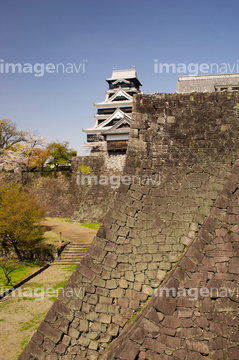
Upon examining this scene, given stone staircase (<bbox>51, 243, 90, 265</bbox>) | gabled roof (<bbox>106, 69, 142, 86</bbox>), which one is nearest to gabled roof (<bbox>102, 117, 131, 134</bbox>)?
stone staircase (<bbox>51, 243, 90, 265</bbox>)

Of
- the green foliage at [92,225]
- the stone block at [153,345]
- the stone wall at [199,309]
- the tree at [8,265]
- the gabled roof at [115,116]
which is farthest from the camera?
the gabled roof at [115,116]

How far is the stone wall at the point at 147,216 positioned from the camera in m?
5.55

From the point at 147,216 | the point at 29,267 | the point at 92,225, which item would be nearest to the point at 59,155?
the point at 92,225

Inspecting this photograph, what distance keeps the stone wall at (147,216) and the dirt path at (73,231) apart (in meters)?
14.9

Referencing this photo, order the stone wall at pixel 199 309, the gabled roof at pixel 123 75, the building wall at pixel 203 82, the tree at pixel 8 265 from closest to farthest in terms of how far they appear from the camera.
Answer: the stone wall at pixel 199 309, the tree at pixel 8 265, the building wall at pixel 203 82, the gabled roof at pixel 123 75

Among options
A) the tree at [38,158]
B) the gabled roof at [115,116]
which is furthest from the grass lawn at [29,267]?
the gabled roof at [115,116]

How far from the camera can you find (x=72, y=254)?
64.2 ft

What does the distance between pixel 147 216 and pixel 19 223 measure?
15642mm

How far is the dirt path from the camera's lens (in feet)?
70.3

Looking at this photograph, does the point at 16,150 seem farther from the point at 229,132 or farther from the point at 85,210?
the point at 229,132

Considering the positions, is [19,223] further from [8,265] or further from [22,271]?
[22,271]

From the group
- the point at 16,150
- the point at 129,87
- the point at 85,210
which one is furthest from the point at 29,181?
the point at 129,87

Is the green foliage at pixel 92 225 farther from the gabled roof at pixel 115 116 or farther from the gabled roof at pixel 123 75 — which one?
the gabled roof at pixel 123 75

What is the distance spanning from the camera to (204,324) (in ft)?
15.3
